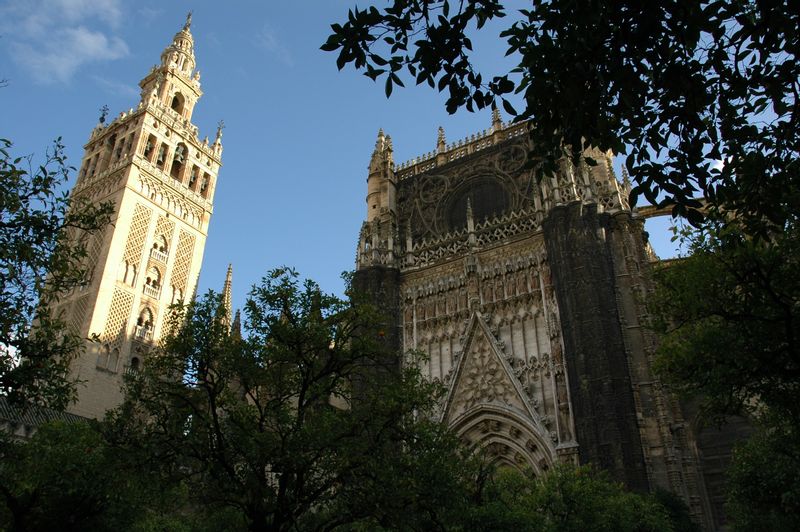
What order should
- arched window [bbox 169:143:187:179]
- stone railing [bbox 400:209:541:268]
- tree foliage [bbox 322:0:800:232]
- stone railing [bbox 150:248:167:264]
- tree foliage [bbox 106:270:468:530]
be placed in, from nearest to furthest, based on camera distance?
1. tree foliage [bbox 322:0:800:232]
2. tree foliage [bbox 106:270:468:530]
3. stone railing [bbox 400:209:541:268]
4. stone railing [bbox 150:248:167:264]
5. arched window [bbox 169:143:187:179]

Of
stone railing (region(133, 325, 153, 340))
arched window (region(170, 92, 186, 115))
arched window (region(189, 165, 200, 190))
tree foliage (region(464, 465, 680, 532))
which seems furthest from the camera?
arched window (region(170, 92, 186, 115))

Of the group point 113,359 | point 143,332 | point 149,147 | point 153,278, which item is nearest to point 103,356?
point 113,359

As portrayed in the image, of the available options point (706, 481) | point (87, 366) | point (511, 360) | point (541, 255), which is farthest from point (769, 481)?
point (87, 366)

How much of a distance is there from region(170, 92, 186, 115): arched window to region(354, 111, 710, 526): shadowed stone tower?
20617 millimetres

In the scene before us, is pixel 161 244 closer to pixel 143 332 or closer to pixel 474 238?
pixel 143 332

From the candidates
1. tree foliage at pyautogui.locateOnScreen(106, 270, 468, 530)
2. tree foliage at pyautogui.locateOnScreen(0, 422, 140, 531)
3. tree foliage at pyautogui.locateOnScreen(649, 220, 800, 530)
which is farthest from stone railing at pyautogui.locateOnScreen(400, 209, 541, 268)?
tree foliage at pyautogui.locateOnScreen(0, 422, 140, 531)

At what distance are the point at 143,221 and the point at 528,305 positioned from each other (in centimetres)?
2358

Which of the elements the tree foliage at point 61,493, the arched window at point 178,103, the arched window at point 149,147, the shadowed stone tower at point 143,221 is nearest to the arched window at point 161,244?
the shadowed stone tower at point 143,221

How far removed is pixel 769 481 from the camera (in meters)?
13.8

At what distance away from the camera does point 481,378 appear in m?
25.0

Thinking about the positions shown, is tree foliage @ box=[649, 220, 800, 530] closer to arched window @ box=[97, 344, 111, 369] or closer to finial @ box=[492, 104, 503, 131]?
finial @ box=[492, 104, 503, 131]

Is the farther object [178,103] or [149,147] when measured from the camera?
[178,103]

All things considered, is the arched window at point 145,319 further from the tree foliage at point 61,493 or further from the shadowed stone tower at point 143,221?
the tree foliage at point 61,493

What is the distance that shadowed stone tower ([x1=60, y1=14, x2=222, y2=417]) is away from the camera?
32094 millimetres
